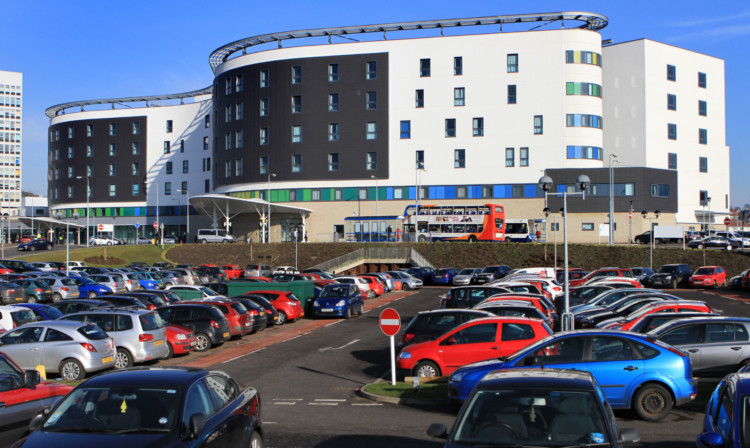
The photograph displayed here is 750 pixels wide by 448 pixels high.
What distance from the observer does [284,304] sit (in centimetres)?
3106

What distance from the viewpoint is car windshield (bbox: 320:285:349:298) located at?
109 feet

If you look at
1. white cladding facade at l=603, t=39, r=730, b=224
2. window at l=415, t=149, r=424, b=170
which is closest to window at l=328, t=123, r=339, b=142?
window at l=415, t=149, r=424, b=170

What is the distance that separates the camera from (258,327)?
1079 inches

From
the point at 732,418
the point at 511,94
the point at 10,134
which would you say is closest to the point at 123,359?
the point at 732,418

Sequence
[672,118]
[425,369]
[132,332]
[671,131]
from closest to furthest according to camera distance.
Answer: [425,369] < [132,332] < [672,118] < [671,131]

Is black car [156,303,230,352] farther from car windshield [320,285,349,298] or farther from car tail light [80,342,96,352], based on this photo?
car windshield [320,285,349,298]

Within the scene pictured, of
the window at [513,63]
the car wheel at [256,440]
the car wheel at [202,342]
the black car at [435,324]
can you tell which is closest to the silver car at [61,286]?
the car wheel at [202,342]

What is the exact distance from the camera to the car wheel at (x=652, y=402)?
1200cm

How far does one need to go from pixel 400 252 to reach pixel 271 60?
35492 mm

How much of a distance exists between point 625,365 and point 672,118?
8253 centimetres

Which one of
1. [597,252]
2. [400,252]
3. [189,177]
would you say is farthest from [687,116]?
[189,177]

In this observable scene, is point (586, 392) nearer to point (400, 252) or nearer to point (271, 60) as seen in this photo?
point (400, 252)

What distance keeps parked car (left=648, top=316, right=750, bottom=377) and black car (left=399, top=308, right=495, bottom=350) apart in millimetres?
4889

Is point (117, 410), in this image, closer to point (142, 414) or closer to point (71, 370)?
point (142, 414)
